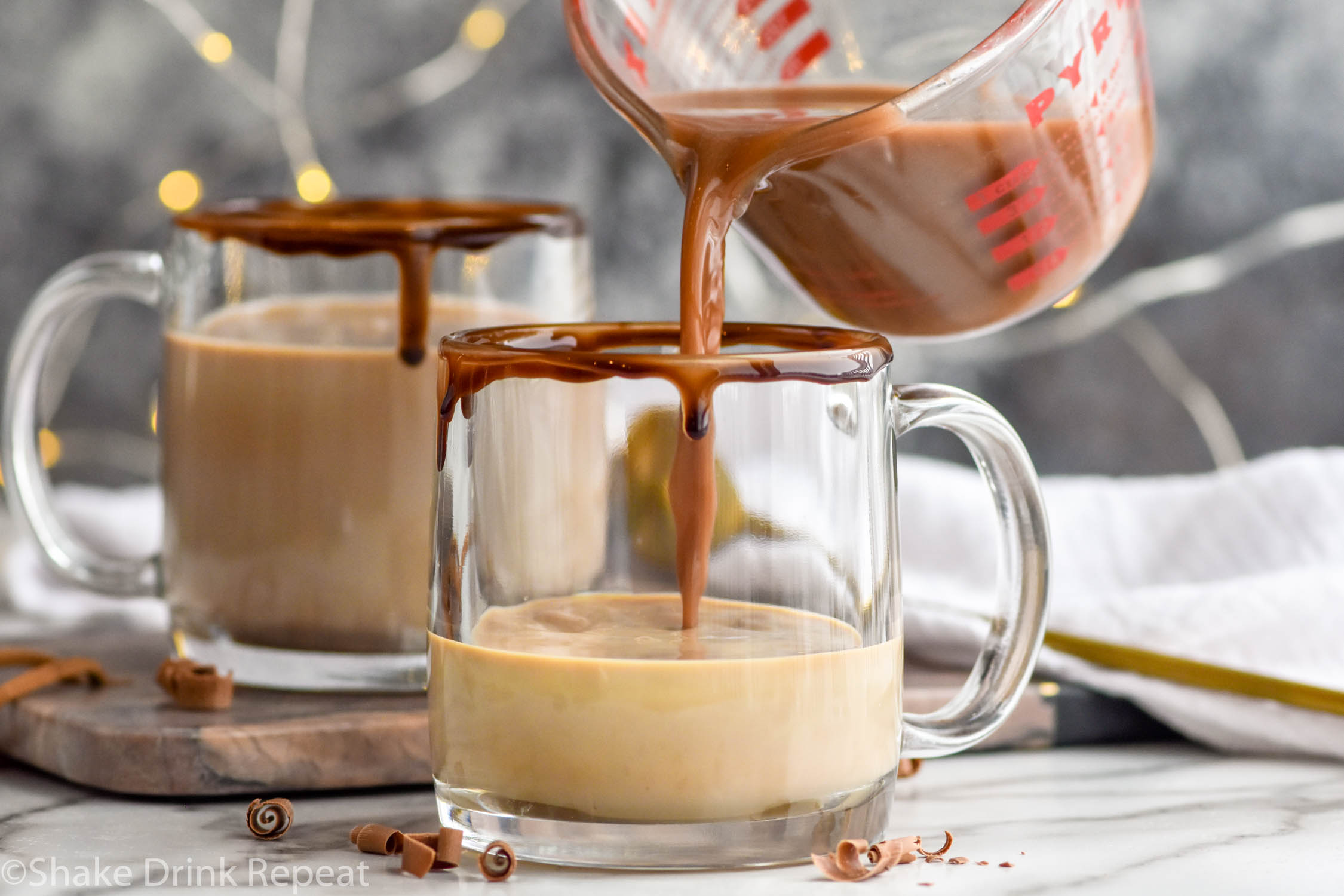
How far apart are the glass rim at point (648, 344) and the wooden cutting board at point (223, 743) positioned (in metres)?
0.18

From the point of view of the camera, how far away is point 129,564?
2.95 ft

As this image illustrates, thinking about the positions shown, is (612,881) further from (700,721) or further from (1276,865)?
(1276,865)

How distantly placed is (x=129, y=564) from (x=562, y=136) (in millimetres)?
665

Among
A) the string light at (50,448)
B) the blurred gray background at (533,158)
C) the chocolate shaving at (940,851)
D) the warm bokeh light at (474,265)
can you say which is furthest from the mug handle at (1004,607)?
the string light at (50,448)

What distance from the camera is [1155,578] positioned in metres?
1.11

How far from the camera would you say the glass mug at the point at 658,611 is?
1.84 ft

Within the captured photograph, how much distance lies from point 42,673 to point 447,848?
11.8 inches

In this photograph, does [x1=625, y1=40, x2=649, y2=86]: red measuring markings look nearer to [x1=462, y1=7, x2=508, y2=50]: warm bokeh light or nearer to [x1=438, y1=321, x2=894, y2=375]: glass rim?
[x1=438, y1=321, x2=894, y2=375]: glass rim

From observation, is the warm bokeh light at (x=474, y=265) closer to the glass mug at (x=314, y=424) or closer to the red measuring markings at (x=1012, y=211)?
the glass mug at (x=314, y=424)

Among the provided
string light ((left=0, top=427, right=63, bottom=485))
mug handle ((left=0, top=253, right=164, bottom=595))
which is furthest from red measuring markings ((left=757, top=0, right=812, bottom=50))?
string light ((left=0, top=427, right=63, bottom=485))

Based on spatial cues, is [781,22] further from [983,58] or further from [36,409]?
[36,409]

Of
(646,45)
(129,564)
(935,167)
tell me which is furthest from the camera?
(129,564)

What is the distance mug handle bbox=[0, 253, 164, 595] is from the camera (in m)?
0.85

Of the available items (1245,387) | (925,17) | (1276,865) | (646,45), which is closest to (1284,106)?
(1245,387)
